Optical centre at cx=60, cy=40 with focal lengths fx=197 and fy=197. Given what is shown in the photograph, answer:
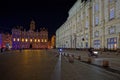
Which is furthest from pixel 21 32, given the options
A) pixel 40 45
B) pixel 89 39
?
pixel 89 39

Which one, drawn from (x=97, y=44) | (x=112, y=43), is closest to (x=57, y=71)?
(x=112, y=43)

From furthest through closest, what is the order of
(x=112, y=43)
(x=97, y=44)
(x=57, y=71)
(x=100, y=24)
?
1. (x=97, y=44)
2. (x=100, y=24)
3. (x=112, y=43)
4. (x=57, y=71)

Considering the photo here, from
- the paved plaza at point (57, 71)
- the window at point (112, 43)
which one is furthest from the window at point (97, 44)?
the paved plaza at point (57, 71)

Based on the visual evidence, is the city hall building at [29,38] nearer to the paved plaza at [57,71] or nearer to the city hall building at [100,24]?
the city hall building at [100,24]

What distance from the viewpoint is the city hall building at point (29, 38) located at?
17575 centimetres

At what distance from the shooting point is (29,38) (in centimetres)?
18475

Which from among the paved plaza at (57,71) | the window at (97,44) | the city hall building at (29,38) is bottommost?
the paved plaza at (57,71)

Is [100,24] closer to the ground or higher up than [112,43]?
higher up

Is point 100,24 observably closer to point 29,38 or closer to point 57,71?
point 57,71

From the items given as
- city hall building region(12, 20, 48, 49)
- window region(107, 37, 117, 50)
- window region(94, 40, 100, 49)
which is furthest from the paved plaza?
city hall building region(12, 20, 48, 49)

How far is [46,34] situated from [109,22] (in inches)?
5483

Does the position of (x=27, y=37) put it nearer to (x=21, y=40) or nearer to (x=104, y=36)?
(x=21, y=40)

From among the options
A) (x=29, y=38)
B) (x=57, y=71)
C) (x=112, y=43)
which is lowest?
(x=57, y=71)

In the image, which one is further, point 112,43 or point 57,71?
point 112,43
